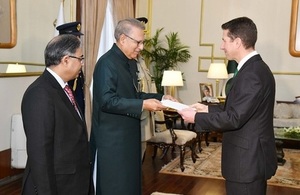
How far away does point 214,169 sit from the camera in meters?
5.31

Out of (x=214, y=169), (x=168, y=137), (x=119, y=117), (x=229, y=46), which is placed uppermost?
(x=229, y=46)

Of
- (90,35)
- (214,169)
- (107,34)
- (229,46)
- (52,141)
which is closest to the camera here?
(52,141)

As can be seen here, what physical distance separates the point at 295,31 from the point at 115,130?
5781 mm

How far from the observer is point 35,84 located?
1.91 m

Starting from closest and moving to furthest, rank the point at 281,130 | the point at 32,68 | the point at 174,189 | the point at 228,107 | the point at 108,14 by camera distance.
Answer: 1. the point at 228,107
2. the point at 174,189
3. the point at 32,68
4. the point at 108,14
5. the point at 281,130

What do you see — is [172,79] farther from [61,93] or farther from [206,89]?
[61,93]

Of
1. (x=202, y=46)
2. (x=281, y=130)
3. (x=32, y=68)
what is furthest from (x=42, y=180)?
(x=202, y=46)

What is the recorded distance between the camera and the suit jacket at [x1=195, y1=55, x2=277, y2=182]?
2189mm

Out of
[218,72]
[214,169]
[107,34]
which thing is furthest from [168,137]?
[218,72]

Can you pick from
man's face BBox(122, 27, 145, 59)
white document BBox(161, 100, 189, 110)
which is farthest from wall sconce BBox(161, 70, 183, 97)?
man's face BBox(122, 27, 145, 59)

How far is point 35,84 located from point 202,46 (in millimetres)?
6414

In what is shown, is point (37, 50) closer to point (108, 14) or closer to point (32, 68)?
point (32, 68)

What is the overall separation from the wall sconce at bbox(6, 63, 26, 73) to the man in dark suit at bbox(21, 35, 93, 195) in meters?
2.50

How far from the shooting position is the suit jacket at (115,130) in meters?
2.68
